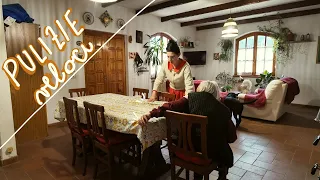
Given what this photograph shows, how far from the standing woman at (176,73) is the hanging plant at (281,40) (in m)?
4.72

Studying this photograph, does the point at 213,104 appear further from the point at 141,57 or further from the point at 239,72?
the point at 239,72

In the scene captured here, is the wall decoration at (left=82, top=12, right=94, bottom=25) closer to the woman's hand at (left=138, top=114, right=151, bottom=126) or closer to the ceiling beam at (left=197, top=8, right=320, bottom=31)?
the woman's hand at (left=138, top=114, right=151, bottom=126)

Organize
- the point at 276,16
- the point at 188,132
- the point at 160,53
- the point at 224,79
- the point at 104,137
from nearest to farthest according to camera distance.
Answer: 1. the point at 188,132
2. the point at 104,137
3. the point at 276,16
4. the point at 160,53
5. the point at 224,79

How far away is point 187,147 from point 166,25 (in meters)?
5.41

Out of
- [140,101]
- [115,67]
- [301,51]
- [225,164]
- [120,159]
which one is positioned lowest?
[120,159]

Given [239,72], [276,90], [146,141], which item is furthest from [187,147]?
[239,72]

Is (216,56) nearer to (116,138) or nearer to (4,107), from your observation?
(116,138)

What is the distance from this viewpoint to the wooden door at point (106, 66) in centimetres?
455

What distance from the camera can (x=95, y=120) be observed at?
78.3 inches

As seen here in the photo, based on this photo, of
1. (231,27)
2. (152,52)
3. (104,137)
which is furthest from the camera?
(152,52)

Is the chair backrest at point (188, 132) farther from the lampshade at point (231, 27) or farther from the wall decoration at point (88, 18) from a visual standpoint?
the wall decoration at point (88, 18)

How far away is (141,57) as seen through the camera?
564 cm

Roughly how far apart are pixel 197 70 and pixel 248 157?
542cm

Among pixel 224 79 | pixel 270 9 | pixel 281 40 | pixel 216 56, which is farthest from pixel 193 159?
pixel 216 56
